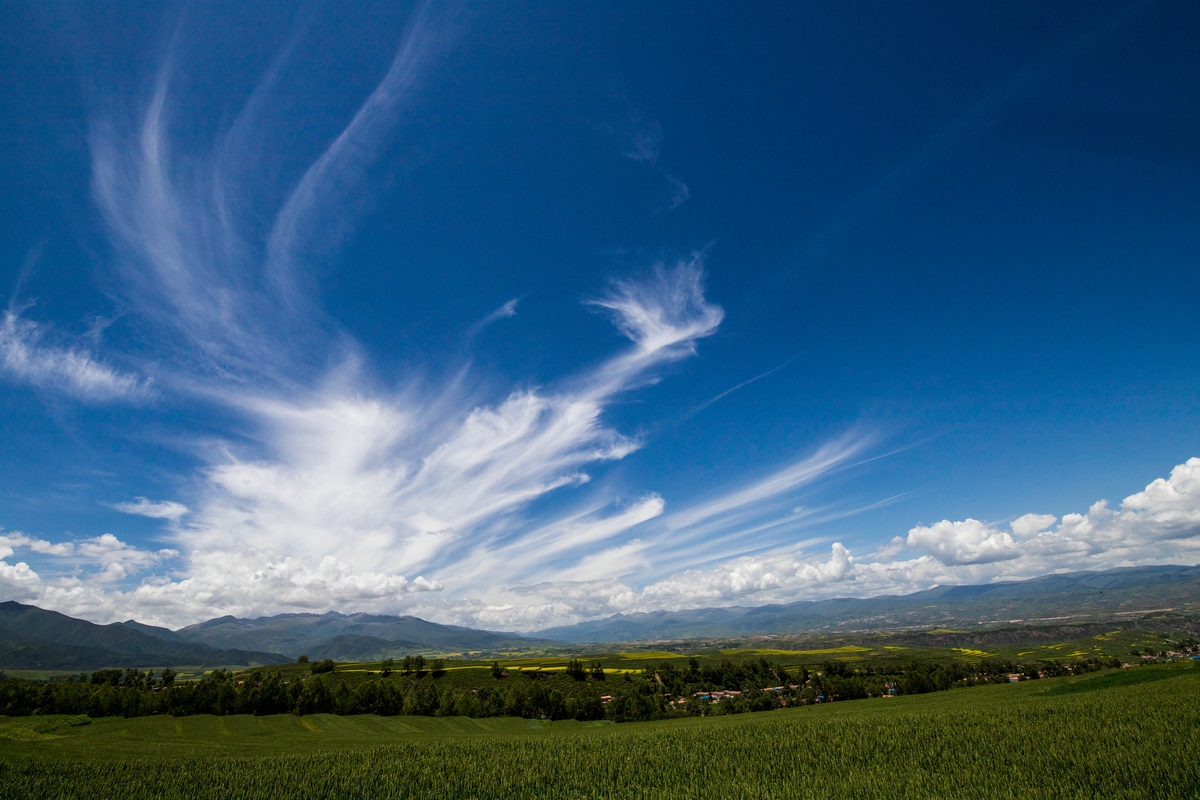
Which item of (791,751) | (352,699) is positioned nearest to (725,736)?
(791,751)

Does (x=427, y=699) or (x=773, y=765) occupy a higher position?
(x=773, y=765)

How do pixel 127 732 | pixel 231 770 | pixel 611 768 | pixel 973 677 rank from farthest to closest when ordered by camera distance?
pixel 973 677 → pixel 127 732 → pixel 231 770 → pixel 611 768

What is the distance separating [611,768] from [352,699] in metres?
106

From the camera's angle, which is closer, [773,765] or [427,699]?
[773,765]

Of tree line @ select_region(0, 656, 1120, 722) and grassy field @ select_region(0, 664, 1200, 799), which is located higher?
grassy field @ select_region(0, 664, 1200, 799)

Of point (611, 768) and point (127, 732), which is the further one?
point (127, 732)

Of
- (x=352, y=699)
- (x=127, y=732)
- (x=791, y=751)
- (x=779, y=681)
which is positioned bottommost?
(x=779, y=681)

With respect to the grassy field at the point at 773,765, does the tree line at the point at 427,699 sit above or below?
below

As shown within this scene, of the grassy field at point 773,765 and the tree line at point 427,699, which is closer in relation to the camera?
the grassy field at point 773,765

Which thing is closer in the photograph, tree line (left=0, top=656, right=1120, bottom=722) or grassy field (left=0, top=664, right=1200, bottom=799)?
grassy field (left=0, top=664, right=1200, bottom=799)

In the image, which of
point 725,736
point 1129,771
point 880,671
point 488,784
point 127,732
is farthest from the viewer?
point 880,671

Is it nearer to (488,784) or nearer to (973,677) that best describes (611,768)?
(488,784)

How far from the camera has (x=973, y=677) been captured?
409ft

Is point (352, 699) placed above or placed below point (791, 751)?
below
